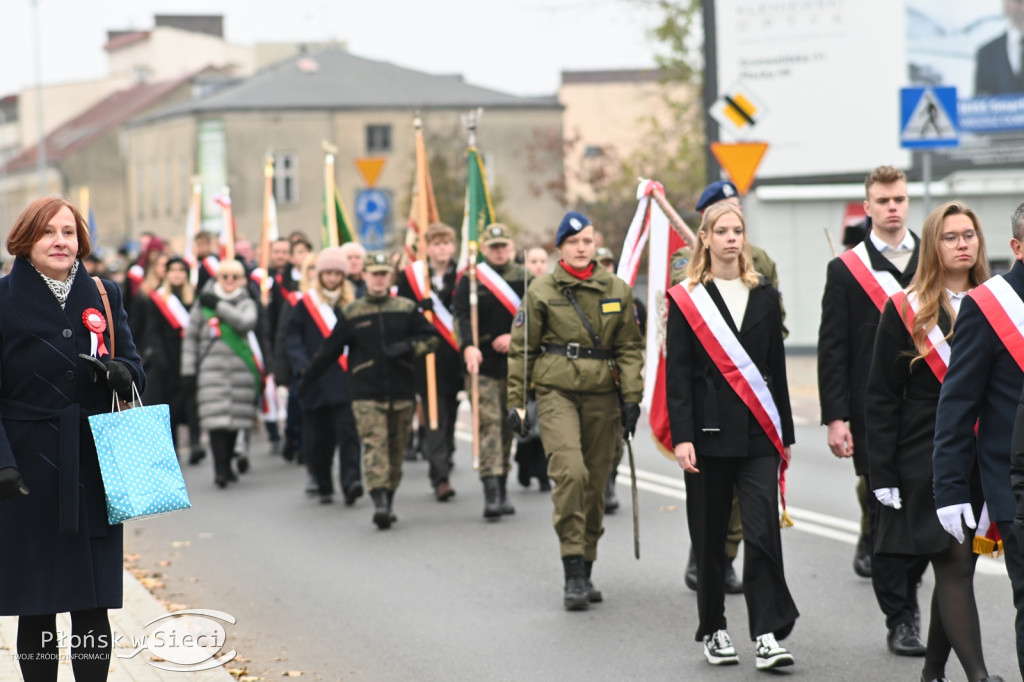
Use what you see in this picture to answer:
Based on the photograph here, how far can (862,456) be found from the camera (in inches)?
294

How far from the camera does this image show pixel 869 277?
741 cm

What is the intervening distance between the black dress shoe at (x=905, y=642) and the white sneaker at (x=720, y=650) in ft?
2.46

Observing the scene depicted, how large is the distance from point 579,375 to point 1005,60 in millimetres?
20210

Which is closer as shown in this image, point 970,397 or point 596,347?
point 970,397

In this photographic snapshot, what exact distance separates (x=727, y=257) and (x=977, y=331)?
1909 mm

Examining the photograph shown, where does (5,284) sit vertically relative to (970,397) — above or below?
above

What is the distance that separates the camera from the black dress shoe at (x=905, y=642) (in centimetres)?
700

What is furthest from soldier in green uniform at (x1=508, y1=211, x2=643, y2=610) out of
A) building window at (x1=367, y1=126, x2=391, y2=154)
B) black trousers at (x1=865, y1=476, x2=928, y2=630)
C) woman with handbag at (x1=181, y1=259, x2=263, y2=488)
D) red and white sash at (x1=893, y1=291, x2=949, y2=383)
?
building window at (x1=367, y1=126, x2=391, y2=154)

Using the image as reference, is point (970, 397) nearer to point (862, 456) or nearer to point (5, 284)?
point (862, 456)

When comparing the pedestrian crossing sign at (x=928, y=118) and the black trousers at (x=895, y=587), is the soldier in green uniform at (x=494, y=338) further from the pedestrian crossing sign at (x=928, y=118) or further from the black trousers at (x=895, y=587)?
the pedestrian crossing sign at (x=928, y=118)

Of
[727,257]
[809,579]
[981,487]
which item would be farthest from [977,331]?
[809,579]

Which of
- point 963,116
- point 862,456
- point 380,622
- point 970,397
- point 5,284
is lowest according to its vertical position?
point 380,622

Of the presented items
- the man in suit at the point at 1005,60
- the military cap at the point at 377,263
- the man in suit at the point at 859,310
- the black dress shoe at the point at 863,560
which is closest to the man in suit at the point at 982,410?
the man in suit at the point at 859,310

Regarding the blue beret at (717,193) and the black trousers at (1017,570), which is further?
the blue beret at (717,193)
